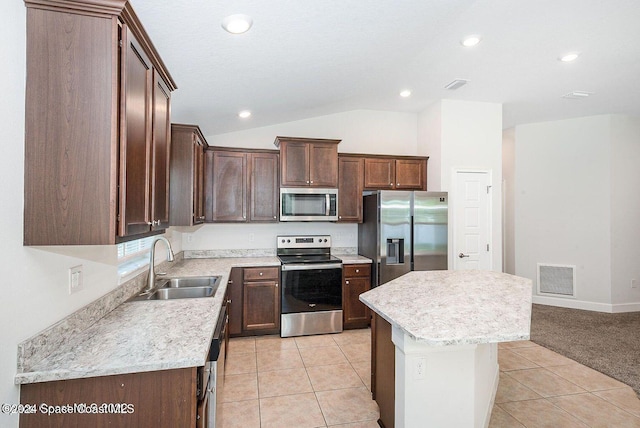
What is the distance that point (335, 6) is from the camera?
75.9 inches

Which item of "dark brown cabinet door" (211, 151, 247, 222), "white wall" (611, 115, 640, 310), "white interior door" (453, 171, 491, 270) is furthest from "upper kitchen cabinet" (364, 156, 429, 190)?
"white wall" (611, 115, 640, 310)

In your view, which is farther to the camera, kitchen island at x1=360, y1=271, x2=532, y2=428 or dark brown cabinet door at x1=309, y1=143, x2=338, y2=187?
dark brown cabinet door at x1=309, y1=143, x2=338, y2=187

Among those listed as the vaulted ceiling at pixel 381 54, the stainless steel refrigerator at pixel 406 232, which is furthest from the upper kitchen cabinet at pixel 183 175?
the stainless steel refrigerator at pixel 406 232

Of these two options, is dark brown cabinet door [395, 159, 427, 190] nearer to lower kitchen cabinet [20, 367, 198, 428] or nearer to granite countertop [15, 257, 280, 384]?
granite countertop [15, 257, 280, 384]

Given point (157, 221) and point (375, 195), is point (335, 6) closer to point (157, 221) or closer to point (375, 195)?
point (157, 221)

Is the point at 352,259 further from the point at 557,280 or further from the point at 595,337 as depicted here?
the point at 557,280

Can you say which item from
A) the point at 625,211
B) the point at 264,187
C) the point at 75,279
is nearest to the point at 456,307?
the point at 75,279

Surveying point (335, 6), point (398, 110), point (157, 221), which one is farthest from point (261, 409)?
point (398, 110)

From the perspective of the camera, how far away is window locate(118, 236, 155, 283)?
7.50 ft

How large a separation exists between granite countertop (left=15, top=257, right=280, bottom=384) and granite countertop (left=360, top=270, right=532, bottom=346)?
995 millimetres

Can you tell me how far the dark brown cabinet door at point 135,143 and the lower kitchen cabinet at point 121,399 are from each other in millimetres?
602

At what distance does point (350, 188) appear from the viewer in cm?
433

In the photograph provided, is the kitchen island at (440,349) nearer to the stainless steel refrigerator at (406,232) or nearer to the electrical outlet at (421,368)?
the electrical outlet at (421,368)

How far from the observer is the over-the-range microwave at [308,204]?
13.3 feet
